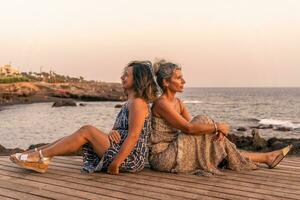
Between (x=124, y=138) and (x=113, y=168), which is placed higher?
(x=124, y=138)

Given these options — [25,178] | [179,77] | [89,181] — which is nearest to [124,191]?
[89,181]

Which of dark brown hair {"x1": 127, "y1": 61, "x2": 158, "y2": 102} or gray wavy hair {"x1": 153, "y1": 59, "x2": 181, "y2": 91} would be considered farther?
gray wavy hair {"x1": 153, "y1": 59, "x2": 181, "y2": 91}

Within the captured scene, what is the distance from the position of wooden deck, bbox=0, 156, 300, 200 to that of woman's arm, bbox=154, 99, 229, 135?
0.52 m

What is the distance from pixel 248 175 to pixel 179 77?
1.36m

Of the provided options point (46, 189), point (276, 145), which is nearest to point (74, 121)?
point (276, 145)

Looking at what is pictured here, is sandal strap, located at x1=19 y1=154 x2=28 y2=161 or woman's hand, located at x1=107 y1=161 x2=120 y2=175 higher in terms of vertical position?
sandal strap, located at x1=19 y1=154 x2=28 y2=161

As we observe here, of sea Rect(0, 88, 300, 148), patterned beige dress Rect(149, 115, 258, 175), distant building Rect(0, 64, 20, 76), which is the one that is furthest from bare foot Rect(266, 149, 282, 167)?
distant building Rect(0, 64, 20, 76)

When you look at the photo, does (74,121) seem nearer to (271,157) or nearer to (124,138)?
(271,157)

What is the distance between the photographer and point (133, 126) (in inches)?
179

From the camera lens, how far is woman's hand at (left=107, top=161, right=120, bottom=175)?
15.3 feet

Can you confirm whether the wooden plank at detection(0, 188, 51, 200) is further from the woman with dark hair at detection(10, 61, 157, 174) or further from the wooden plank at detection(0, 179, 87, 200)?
the woman with dark hair at detection(10, 61, 157, 174)

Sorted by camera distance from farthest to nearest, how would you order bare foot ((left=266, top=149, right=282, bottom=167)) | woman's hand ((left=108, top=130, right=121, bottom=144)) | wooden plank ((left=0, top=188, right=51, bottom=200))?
bare foot ((left=266, top=149, right=282, bottom=167)) < woman's hand ((left=108, top=130, right=121, bottom=144)) < wooden plank ((left=0, top=188, right=51, bottom=200))

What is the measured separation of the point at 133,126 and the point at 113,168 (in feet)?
1.77

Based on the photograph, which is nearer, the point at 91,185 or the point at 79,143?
the point at 91,185
